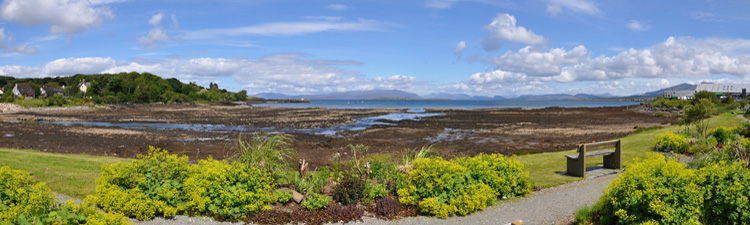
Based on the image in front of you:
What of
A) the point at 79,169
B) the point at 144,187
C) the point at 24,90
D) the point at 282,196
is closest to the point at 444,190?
the point at 282,196

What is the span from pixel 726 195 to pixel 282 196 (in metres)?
7.08

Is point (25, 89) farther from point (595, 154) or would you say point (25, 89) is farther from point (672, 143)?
point (672, 143)

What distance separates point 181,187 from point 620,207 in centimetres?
748

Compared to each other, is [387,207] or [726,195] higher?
[726,195]

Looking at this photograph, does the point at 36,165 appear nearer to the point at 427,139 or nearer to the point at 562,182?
the point at 562,182

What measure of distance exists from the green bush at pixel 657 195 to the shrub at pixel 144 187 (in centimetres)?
727

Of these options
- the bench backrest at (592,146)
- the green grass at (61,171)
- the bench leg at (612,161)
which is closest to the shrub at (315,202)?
the green grass at (61,171)

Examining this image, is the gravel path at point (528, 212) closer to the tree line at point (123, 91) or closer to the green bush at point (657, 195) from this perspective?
the green bush at point (657, 195)

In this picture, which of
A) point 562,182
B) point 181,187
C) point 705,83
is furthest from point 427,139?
point 705,83

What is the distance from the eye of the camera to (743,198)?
229 inches

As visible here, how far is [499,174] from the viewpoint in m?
8.97

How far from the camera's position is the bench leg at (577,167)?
1144 cm

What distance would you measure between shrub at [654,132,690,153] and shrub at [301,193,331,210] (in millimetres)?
13278

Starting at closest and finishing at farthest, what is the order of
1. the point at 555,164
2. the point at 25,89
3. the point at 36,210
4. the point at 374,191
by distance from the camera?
the point at 36,210 < the point at 374,191 < the point at 555,164 < the point at 25,89
